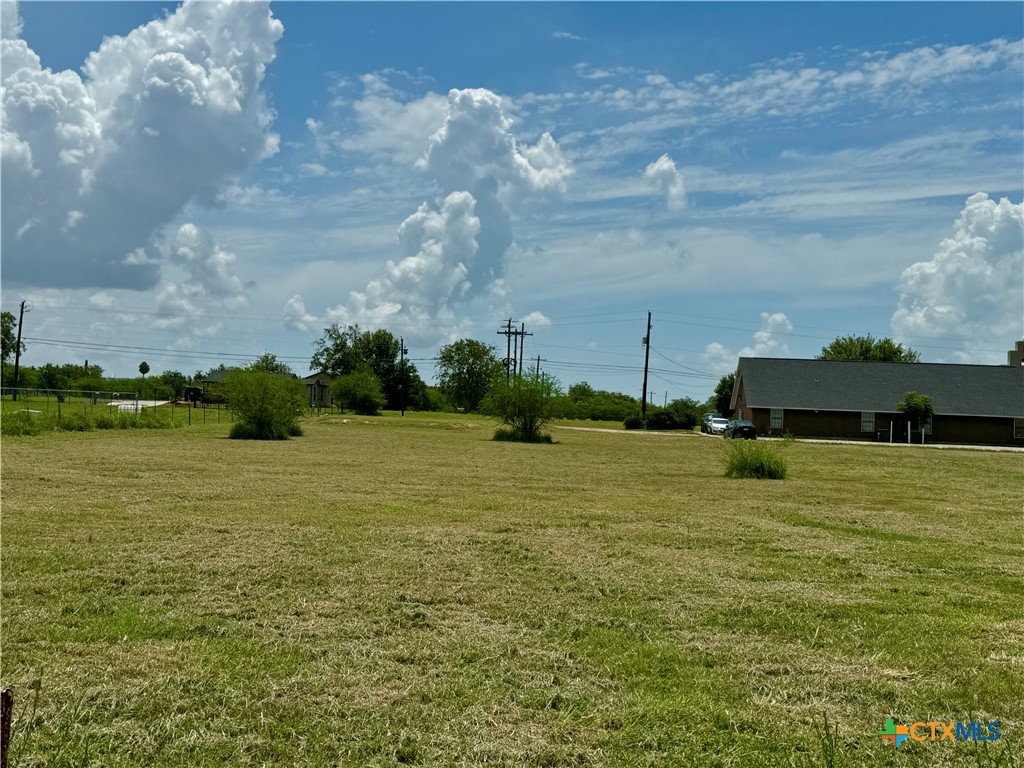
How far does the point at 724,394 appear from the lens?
7762 centimetres

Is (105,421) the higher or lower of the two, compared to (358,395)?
lower

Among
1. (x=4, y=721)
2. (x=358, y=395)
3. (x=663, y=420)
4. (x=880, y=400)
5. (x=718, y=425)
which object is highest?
(x=880, y=400)

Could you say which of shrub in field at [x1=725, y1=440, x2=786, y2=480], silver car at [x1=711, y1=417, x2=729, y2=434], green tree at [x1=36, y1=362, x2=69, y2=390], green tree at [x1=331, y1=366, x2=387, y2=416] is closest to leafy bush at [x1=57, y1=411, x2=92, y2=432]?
shrub in field at [x1=725, y1=440, x2=786, y2=480]

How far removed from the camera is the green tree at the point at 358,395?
86438 mm

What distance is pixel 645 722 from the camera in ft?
16.1

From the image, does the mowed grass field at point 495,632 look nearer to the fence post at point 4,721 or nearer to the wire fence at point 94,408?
the fence post at point 4,721

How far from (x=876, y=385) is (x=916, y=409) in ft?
14.3

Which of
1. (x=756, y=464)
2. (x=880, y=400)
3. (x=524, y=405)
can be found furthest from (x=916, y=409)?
(x=756, y=464)

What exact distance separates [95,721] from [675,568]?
20.5 ft

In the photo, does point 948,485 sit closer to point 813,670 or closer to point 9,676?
point 813,670

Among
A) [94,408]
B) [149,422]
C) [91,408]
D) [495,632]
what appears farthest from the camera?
[91,408]

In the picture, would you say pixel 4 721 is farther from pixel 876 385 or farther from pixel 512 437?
pixel 876 385

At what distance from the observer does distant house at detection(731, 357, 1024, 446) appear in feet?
191

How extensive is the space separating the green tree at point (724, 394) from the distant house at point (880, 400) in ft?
43.1
